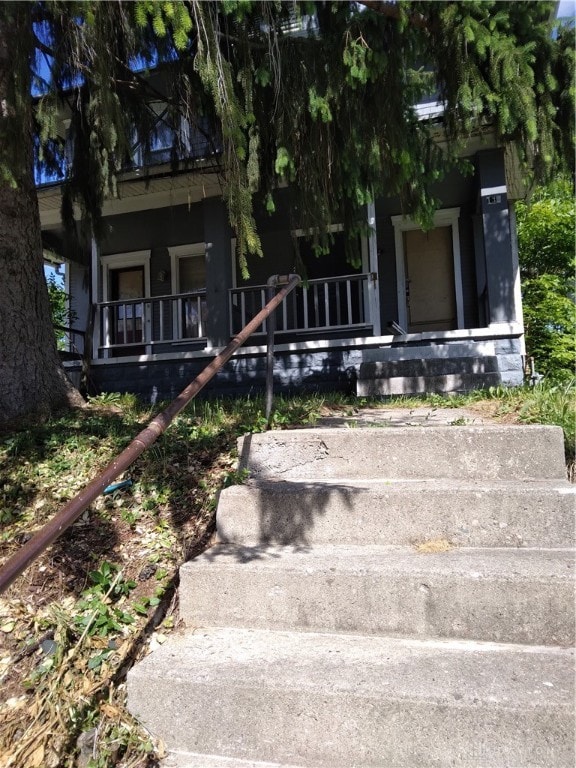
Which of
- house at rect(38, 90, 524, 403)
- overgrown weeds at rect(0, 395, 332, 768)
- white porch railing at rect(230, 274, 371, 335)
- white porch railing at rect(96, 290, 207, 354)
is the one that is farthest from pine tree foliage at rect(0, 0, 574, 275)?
white porch railing at rect(96, 290, 207, 354)

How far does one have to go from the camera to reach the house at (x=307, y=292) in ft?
21.7

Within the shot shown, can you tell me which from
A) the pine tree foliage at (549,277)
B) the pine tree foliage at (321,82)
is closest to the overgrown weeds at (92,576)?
the pine tree foliage at (321,82)

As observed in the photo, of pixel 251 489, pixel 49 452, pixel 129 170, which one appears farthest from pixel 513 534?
pixel 129 170

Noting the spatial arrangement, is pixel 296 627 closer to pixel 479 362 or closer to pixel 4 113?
pixel 4 113

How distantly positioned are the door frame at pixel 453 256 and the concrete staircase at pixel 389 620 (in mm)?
6391

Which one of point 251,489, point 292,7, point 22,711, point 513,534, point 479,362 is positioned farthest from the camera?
point 479,362

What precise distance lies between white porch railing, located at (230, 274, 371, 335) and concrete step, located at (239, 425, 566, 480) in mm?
4887

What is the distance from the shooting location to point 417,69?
4590 mm

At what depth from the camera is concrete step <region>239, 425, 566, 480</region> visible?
261 cm

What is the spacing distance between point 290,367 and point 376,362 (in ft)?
4.41

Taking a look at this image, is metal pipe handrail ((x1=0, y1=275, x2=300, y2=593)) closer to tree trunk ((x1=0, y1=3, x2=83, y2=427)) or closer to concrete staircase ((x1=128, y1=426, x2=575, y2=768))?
concrete staircase ((x1=128, y1=426, x2=575, y2=768))

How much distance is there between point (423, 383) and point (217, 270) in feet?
11.9

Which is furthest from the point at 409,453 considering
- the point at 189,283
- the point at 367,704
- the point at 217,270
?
the point at 189,283

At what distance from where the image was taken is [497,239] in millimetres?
6711
